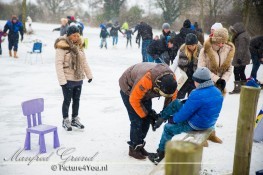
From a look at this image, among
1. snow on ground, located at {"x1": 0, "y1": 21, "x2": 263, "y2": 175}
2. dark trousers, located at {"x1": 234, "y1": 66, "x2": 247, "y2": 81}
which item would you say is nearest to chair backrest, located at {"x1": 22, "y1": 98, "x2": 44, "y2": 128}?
snow on ground, located at {"x1": 0, "y1": 21, "x2": 263, "y2": 175}

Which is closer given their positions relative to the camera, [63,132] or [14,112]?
[63,132]

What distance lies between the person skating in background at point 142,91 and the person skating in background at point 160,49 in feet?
14.6

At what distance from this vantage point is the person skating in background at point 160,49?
8.72 meters

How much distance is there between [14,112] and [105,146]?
2.72m

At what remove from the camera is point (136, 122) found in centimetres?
430

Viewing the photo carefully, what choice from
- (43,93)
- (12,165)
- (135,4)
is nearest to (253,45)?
(43,93)

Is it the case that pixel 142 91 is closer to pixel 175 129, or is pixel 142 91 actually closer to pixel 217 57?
pixel 175 129

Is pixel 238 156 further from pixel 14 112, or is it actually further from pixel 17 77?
pixel 17 77

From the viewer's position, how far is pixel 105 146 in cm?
496

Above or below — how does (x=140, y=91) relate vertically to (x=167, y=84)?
below

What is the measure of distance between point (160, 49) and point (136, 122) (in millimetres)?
4756

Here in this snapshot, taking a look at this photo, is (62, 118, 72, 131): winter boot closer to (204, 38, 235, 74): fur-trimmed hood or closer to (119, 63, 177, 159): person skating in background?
(119, 63, 177, 159): person skating in background

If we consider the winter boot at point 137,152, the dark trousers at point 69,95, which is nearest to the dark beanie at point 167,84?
the winter boot at point 137,152

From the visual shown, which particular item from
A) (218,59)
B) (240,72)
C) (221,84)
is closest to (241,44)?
(240,72)
